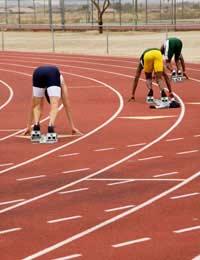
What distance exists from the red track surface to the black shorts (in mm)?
1032

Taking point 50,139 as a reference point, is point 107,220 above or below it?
above

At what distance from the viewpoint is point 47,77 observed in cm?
1338

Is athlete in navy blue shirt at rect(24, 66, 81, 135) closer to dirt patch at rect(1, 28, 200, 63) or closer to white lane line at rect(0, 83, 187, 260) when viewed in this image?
white lane line at rect(0, 83, 187, 260)

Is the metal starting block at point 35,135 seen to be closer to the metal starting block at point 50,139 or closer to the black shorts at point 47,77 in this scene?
the metal starting block at point 50,139

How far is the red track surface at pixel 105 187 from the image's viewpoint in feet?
22.7

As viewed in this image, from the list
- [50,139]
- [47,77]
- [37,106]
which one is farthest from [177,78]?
[50,139]

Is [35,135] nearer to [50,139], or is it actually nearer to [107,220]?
[50,139]

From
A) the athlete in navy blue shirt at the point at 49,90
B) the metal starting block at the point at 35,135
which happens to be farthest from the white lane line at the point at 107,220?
the metal starting block at the point at 35,135

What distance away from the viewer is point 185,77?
950 inches

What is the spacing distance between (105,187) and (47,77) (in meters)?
4.39

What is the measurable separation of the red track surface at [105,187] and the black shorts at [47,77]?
1032mm

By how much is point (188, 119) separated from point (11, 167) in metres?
5.60

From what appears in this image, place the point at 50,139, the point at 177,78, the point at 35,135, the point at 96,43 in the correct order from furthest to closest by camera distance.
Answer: the point at 96,43
the point at 177,78
the point at 35,135
the point at 50,139

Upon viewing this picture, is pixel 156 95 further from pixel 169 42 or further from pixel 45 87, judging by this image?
pixel 45 87
